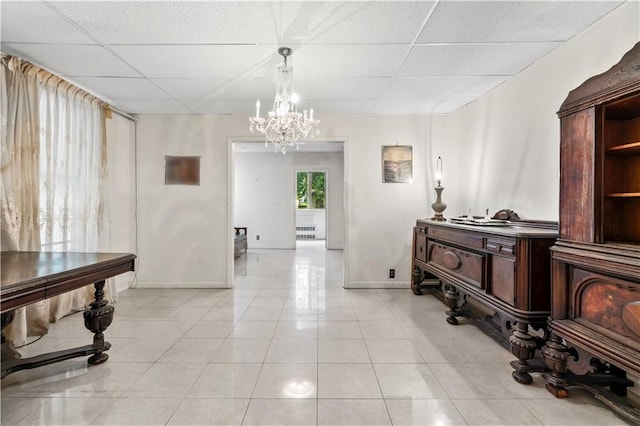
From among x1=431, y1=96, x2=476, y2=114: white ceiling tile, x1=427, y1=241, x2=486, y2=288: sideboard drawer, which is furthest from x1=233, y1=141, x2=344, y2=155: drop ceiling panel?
x1=427, y1=241, x2=486, y2=288: sideboard drawer

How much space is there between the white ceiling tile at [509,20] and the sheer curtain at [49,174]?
3.40 m

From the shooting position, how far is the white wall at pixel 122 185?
3.76 m

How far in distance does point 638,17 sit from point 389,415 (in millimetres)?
2795

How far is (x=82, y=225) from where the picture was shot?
10.5ft

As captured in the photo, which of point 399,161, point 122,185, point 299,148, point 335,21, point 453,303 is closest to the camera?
point 335,21

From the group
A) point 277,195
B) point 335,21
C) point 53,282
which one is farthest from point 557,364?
point 277,195

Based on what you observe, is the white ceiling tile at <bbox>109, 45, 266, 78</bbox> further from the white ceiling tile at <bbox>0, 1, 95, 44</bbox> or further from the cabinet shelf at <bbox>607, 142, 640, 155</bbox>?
the cabinet shelf at <bbox>607, 142, 640, 155</bbox>

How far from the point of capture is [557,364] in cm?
176

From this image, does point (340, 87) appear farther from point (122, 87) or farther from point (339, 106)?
point (122, 87)

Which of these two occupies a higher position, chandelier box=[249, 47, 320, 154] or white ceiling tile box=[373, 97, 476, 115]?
white ceiling tile box=[373, 97, 476, 115]

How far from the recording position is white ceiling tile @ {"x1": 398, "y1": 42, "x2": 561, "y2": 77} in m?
2.35

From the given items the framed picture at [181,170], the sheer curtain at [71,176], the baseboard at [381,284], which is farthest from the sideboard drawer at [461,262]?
the sheer curtain at [71,176]

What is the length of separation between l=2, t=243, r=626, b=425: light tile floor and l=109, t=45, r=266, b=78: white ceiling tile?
8.07 feet

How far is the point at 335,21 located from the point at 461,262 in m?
2.24
